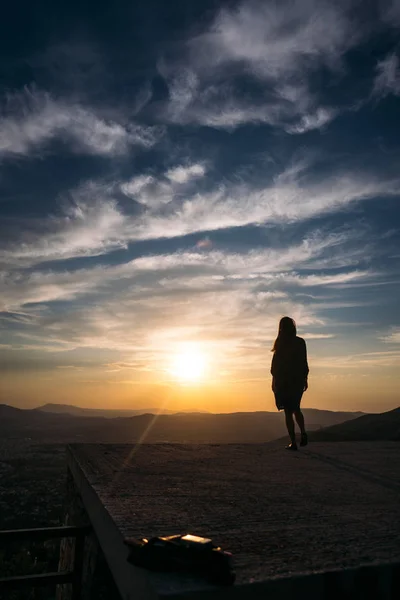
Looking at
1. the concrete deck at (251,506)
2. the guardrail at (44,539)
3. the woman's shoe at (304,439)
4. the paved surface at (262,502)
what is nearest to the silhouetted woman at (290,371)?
the woman's shoe at (304,439)

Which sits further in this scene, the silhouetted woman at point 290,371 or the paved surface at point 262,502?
the silhouetted woman at point 290,371

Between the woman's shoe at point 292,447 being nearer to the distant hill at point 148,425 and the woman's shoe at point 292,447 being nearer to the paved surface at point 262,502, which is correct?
the paved surface at point 262,502

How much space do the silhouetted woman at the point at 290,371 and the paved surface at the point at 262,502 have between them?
0.90 meters

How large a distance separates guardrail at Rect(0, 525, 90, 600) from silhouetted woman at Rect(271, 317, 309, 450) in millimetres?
3824

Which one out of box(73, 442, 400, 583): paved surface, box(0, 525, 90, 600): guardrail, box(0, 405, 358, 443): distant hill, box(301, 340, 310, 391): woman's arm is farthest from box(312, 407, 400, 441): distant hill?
box(0, 405, 358, 443): distant hill

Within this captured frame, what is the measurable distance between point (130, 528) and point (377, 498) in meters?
2.36

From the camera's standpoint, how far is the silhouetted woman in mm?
7301

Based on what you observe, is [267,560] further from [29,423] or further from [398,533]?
[29,423]

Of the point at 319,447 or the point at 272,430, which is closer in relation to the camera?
the point at 319,447

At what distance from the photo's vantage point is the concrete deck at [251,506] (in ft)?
8.32

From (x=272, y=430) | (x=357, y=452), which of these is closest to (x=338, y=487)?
(x=357, y=452)

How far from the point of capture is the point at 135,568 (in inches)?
94.1

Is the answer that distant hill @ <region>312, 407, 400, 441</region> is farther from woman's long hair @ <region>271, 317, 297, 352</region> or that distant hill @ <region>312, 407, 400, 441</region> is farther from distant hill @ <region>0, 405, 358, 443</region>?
distant hill @ <region>0, 405, 358, 443</region>

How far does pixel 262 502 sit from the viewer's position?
12.2 ft
